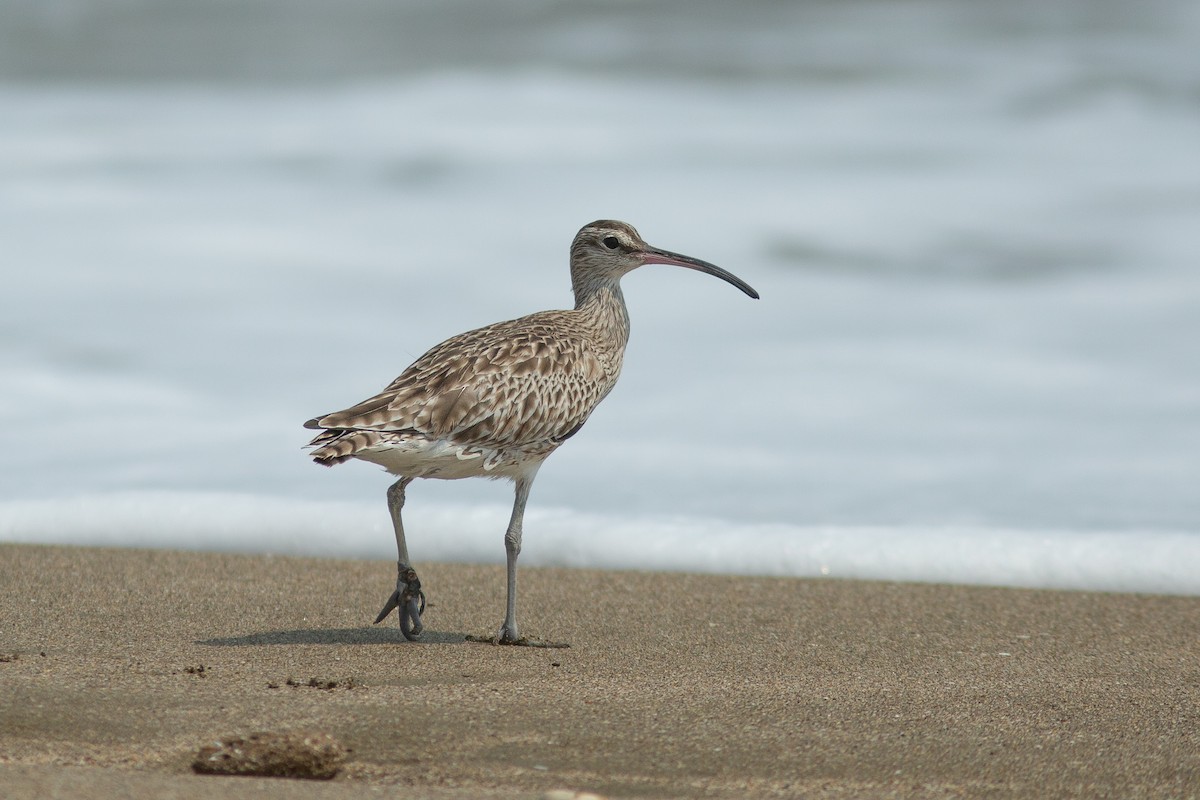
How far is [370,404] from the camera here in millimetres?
6105

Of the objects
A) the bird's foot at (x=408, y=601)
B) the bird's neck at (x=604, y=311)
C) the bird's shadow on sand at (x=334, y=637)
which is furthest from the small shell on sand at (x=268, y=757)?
the bird's neck at (x=604, y=311)

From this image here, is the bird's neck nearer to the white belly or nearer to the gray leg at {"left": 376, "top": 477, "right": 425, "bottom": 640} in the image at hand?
the white belly

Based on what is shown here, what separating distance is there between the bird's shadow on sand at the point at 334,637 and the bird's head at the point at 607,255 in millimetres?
2141

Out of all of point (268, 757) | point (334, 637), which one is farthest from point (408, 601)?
point (268, 757)

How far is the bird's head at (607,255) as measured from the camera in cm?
767

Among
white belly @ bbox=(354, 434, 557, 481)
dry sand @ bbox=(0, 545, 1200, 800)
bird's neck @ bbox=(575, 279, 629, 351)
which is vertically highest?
bird's neck @ bbox=(575, 279, 629, 351)

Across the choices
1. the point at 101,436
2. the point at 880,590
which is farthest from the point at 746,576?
the point at 101,436

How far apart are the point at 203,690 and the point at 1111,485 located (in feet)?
24.9

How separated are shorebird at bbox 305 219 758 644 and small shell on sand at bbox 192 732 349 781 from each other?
72.3 inches

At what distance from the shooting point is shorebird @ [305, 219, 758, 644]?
6027 mm

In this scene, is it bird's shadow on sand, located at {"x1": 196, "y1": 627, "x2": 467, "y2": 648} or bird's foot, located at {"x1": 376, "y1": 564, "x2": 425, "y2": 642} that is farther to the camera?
bird's foot, located at {"x1": 376, "y1": 564, "x2": 425, "y2": 642}

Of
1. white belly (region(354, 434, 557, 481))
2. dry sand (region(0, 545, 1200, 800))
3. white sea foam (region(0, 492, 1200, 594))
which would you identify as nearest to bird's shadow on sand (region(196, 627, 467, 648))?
dry sand (region(0, 545, 1200, 800))

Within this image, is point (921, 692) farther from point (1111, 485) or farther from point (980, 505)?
point (1111, 485)

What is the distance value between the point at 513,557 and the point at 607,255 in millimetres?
1902
